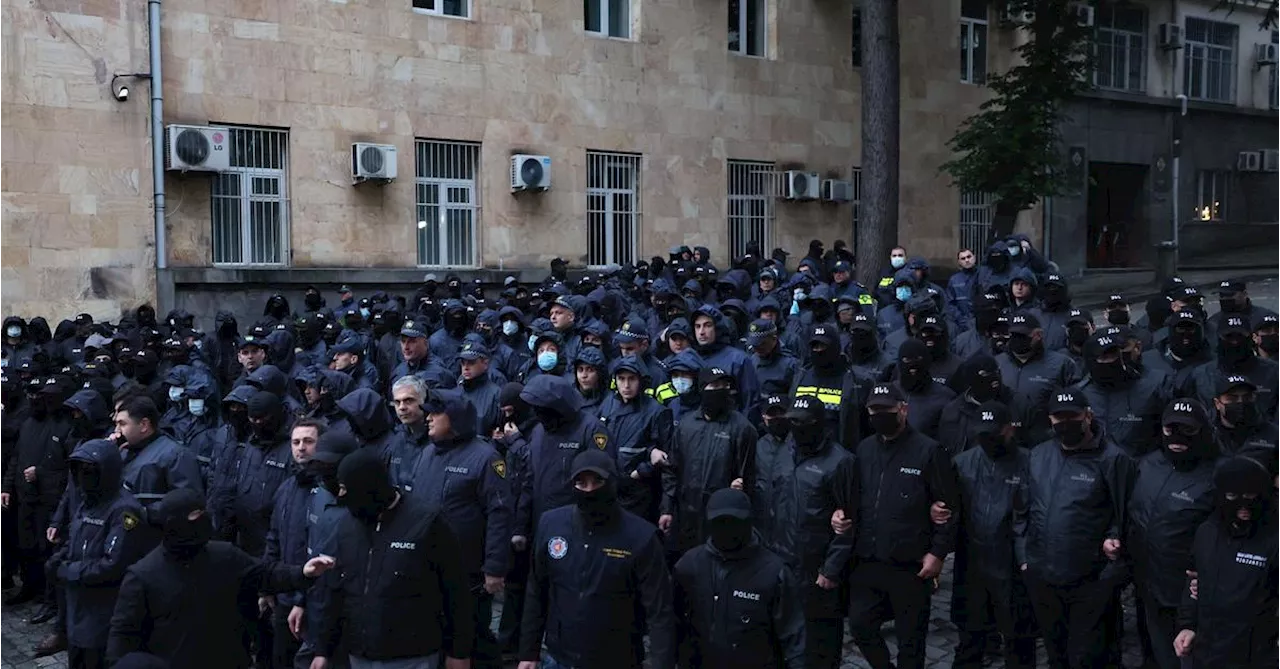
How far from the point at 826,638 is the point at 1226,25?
30.4 meters

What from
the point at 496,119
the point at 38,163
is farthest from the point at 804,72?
the point at 38,163

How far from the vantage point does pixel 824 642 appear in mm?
6734

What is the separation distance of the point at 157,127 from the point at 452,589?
1359 centimetres

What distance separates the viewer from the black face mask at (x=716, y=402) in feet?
24.5

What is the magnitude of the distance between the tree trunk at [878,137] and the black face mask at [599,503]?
1416cm

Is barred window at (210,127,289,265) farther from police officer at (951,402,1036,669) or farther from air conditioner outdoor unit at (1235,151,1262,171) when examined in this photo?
air conditioner outdoor unit at (1235,151,1262,171)

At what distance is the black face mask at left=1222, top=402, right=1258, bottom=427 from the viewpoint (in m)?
6.61

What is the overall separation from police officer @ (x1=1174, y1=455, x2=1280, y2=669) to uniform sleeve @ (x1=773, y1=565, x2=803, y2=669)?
6.64 feet

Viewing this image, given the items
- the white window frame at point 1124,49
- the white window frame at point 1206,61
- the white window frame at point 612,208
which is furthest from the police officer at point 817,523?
the white window frame at point 1206,61

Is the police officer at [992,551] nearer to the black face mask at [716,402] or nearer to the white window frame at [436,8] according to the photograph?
the black face mask at [716,402]

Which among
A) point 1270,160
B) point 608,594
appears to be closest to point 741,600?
point 608,594

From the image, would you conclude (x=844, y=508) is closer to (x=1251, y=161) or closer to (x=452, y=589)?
(x=452, y=589)

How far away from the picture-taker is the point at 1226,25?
31.4 metres

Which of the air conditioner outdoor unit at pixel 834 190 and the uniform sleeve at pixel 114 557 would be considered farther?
the air conditioner outdoor unit at pixel 834 190
